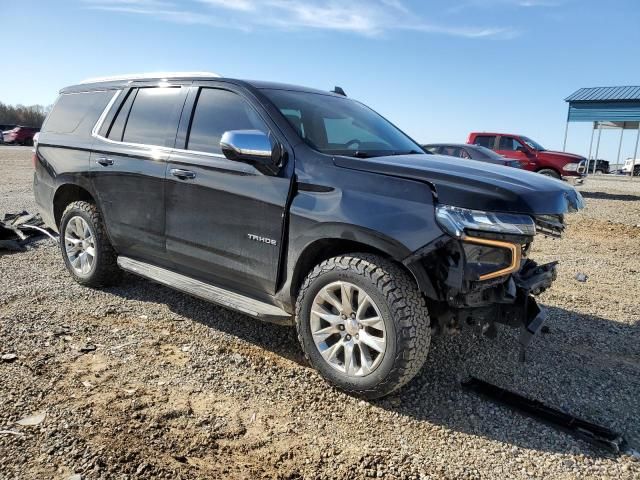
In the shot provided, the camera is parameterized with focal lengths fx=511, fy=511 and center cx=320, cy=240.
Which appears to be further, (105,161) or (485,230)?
(105,161)

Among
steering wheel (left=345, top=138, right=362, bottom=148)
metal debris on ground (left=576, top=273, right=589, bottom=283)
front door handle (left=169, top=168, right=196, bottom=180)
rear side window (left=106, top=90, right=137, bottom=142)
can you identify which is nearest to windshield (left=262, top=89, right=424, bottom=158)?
steering wheel (left=345, top=138, right=362, bottom=148)

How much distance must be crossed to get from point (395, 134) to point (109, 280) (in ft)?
9.83

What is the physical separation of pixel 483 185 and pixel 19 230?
6372 millimetres

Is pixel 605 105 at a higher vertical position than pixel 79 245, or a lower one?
higher

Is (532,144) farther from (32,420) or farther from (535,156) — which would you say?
(32,420)

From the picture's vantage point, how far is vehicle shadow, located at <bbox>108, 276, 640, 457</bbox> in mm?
2930

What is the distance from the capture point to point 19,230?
685 cm

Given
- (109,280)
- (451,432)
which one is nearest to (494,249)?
(451,432)

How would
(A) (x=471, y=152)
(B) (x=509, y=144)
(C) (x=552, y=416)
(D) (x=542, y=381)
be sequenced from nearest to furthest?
(C) (x=552, y=416)
(D) (x=542, y=381)
(A) (x=471, y=152)
(B) (x=509, y=144)

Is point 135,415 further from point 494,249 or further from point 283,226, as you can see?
point 494,249

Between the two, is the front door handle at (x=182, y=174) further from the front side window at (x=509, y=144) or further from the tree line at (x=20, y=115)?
the tree line at (x=20, y=115)

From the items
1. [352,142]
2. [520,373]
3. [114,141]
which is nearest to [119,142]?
[114,141]

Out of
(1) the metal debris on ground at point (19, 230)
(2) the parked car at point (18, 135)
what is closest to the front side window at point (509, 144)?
(1) the metal debris on ground at point (19, 230)

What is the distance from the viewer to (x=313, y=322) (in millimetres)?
3246
